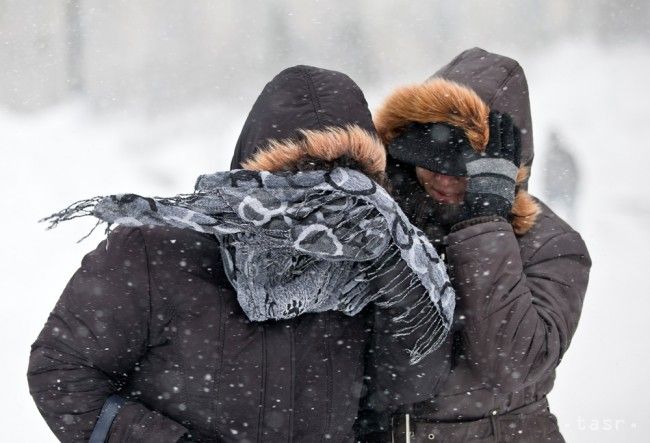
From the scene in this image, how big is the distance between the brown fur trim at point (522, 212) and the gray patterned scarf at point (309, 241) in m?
0.31

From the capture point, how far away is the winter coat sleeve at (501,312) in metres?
1.72

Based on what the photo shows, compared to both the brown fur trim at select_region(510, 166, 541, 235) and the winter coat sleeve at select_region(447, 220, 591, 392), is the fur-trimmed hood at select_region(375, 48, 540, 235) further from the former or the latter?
the winter coat sleeve at select_region(447, 220, 591, 392)

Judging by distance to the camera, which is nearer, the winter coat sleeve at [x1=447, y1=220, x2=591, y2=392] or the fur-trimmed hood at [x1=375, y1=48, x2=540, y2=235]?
the winter coat sleeve at [x1=447, y1=220, x2=591, y2=392]

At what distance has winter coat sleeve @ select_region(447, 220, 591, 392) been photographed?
1.72m

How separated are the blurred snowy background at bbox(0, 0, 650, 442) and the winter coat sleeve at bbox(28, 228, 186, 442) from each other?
2913mm

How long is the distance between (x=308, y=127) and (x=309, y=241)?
215 mm

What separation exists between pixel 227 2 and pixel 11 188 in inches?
78.2

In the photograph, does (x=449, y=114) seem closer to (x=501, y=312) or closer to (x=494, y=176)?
(x=494, y=176)

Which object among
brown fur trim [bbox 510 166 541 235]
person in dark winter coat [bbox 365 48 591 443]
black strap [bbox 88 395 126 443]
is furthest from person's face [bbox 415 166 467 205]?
black strap [bbox 88 395 126 443]

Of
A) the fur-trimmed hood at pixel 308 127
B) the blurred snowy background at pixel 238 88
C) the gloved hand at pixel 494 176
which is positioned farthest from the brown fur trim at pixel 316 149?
the blurred snowy background at pixel 238 88

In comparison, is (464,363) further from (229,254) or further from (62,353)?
(62,353)

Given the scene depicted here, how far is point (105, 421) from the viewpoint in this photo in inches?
63.5

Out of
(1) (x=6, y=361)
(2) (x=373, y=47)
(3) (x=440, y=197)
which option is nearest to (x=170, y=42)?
(2) (x=373, y=47)

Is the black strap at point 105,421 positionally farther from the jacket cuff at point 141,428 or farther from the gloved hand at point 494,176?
the gloved hand at point 494,176
